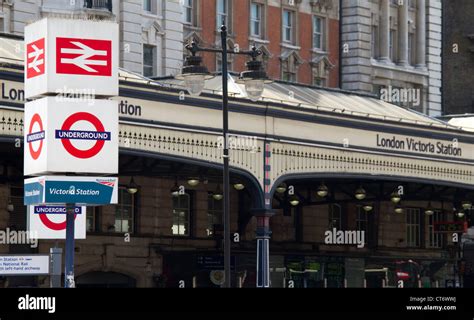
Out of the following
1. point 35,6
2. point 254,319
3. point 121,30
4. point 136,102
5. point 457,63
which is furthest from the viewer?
point 457,63

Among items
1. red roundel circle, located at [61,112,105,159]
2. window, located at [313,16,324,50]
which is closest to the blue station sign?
red roundel circle, located at [61,112,105,159]

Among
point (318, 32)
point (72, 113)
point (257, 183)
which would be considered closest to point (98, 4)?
point (257, 183)

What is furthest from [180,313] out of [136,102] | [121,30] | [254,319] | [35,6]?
[121,30]

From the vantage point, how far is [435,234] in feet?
190

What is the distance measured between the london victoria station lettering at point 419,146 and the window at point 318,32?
14.0 meters

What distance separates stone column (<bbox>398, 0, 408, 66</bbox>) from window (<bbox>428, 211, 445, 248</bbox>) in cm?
890

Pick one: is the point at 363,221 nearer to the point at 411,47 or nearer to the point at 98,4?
the point at 411,47

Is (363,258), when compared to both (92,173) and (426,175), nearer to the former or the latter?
(426,175)

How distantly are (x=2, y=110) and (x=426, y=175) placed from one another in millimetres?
19659

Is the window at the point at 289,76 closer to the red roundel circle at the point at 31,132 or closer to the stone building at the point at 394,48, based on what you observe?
the stone building at the point at 394,48

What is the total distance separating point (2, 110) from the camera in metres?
29.3

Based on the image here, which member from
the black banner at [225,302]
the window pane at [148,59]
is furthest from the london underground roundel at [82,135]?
the window pane at [148,59]

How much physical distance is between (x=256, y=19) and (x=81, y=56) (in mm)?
34961

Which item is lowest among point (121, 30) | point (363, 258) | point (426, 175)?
point (363, 258)
